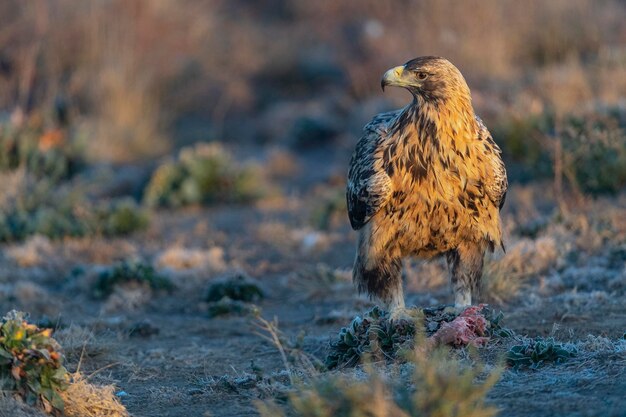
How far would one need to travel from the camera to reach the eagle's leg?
20.7ft

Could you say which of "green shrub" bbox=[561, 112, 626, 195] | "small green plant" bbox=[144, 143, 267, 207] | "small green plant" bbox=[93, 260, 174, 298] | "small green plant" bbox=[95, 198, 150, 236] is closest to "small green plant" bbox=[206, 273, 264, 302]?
"small green plant" bbox=[93, 260, 174, 298]

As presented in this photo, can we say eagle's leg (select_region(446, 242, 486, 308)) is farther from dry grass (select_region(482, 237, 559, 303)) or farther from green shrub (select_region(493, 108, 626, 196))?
green shrub (select_region(493, 108, 626, 196))

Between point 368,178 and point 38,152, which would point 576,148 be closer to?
point 368,178

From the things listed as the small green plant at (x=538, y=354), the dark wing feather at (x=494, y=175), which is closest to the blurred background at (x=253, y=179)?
the small green plant at (x=538, y=354)

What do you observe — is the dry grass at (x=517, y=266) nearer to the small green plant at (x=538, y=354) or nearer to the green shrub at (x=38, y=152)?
the small green plant at (x=538, y=354)

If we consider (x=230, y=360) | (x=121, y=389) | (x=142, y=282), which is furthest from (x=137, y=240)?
(x=121, y=389)

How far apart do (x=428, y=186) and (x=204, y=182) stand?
713 centimetres

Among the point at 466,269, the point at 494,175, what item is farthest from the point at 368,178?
the point at 466,269

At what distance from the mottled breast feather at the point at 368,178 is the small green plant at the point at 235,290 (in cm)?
231

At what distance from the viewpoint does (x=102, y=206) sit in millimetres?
11383

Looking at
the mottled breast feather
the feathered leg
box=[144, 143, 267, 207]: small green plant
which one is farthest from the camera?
box=[144, 143, 267, 207]: small green plant

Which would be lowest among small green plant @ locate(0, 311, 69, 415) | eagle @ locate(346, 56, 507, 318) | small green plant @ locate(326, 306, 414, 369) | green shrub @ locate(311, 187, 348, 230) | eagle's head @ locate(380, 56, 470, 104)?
green shrub @ locate(311, 187, 348, 230)

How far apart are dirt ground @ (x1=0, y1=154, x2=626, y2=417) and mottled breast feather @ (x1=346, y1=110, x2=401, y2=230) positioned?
2.76 feet

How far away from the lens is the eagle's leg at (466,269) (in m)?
6.31
